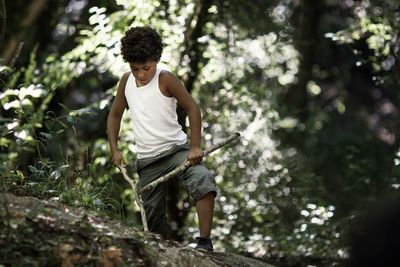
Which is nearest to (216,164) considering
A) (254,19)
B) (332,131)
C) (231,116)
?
(231,116)

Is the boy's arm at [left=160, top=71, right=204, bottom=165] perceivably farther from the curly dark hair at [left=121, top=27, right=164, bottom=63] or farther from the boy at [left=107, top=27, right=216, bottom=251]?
the curly dark hair at [left=121, top=27, right=164, bottom=63]

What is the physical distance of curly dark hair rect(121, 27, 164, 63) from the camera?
5.60 metres

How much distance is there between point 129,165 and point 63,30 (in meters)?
5.67

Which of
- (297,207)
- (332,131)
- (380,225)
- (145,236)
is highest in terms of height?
(380,225)

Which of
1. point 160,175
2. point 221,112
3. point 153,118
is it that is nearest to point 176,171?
point 160,175

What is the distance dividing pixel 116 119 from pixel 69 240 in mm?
1833

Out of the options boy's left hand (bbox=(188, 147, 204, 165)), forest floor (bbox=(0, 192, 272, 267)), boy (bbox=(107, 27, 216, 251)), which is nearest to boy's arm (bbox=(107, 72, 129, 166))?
boy (bbox=(107, 27, 216, 251))

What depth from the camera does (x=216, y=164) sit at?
9641mm

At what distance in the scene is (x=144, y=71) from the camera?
564cm

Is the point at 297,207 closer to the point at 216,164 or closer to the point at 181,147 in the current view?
the point at 216,164

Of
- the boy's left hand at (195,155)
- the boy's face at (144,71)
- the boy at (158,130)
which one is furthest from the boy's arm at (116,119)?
the boy's left hand at (195,155)

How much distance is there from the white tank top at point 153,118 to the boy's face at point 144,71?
3cm

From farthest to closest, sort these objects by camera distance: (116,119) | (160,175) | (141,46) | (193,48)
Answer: (193,48), (116,119), (160,175), (141,46)

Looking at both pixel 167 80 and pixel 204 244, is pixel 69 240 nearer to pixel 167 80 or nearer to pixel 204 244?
pixel 204 244
